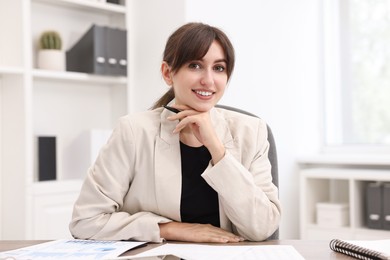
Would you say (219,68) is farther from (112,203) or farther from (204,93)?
(112,203)

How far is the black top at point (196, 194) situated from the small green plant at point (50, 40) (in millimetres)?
1604

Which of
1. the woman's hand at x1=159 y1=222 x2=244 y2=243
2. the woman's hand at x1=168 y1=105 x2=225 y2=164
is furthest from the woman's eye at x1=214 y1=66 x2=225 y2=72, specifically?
the woman's hand at x1=159 y1=222 x2=244 y2=243

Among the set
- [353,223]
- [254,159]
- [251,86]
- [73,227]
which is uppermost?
[251,86]

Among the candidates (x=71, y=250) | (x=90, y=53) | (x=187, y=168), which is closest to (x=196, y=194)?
(x=187, y=168)

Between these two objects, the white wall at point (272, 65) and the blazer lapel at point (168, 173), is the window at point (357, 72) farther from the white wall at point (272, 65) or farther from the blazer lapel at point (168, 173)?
the blazer lapel at point (168, 173)

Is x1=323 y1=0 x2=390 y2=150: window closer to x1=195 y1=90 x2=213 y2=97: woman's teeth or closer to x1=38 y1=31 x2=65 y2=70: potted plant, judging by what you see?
x1=38 y1=31 x2=65 y2=70: potted plant

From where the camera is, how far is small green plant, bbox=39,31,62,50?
2.77 m

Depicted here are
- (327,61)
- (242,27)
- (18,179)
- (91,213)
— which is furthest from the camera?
→ (327,61)

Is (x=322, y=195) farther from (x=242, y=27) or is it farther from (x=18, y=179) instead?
(x=18, y=179)

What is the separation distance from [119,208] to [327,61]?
2.54 meters

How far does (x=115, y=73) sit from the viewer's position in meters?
2.90

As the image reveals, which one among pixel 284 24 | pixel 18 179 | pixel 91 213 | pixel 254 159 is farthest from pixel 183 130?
pixel 284 24

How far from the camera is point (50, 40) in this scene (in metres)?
2.76

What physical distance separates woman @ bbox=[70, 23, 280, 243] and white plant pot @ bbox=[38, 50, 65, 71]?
1435mm
